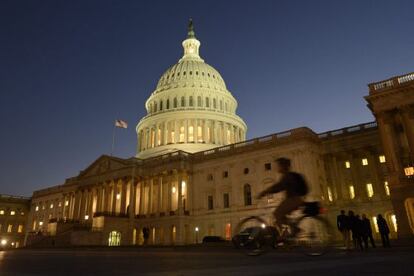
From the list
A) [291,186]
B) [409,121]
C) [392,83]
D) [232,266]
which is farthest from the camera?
[392,83]

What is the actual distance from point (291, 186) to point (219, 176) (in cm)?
5350

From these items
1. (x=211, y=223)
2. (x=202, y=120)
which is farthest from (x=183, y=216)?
(x=202, y=120)

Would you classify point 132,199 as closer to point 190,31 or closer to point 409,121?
point 409,121

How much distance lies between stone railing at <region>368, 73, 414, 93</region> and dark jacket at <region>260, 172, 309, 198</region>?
36811 millimetres

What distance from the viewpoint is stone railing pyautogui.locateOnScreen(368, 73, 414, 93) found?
40.6 metres

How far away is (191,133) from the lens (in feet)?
292

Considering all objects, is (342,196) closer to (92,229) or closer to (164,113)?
(92,229)

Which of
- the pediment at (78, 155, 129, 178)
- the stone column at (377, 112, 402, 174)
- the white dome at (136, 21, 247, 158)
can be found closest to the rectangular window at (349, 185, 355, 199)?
the stone column at (377, 112, 402, 174)

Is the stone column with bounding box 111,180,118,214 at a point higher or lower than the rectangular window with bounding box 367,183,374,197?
higher

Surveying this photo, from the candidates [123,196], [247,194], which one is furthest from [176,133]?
[247,194]

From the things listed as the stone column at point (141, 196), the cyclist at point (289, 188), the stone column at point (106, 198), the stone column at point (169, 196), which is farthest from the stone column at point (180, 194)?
the cyclist at point (289, 188)

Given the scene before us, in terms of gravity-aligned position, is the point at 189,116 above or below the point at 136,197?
above

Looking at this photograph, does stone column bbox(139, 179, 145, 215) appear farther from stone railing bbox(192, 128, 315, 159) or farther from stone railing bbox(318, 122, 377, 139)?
stone railing bbox(318, 122, 377, 139)

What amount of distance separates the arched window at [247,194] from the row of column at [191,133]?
1124 inches
